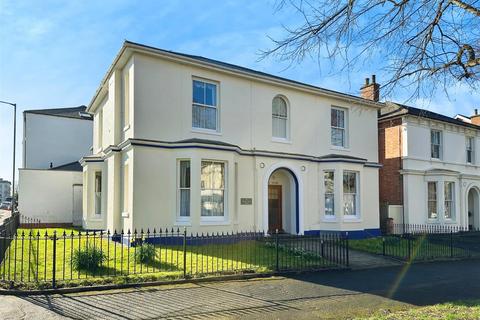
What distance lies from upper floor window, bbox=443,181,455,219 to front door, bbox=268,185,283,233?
12300 millimetres

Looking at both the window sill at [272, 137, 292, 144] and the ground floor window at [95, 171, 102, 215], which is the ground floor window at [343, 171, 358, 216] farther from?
the ground floor window at [95, 171, 102, 215]

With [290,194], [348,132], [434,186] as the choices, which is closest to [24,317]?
[290,194]

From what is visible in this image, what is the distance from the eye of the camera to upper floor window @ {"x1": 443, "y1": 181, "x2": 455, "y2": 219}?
85.5ft

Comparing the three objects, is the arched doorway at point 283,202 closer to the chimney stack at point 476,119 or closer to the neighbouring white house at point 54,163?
the neighbouring white house at point 54,163

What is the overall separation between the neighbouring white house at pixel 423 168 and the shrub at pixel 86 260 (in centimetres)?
1776

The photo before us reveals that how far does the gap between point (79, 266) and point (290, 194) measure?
1136 centimetres

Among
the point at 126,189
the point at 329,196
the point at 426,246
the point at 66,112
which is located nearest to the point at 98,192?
the point at 126,189

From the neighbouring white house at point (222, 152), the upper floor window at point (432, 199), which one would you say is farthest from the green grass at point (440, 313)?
the upper floor window at point (432, 199)

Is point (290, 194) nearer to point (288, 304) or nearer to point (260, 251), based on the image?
point (260, 251)

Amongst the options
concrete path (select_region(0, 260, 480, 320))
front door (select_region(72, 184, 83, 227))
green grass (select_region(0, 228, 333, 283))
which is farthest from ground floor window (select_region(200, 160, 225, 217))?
front door (select_region(72, 184, 83, 227))

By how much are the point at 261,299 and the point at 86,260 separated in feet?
15.2

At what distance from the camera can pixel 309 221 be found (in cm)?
1984

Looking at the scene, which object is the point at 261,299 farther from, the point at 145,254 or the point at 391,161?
the point at 391,161

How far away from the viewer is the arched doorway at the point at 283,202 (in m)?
19.7
